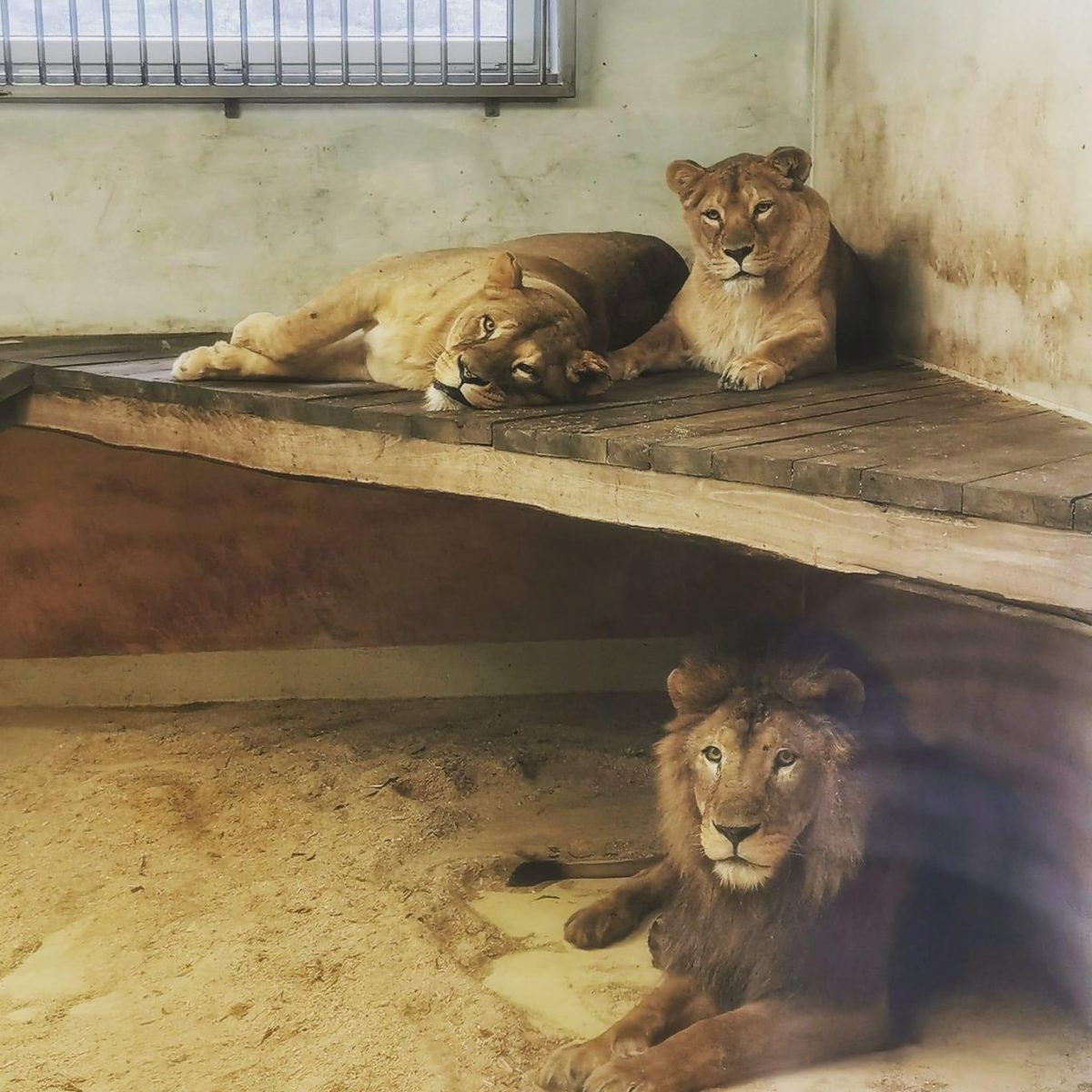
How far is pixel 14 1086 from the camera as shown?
9.87ft

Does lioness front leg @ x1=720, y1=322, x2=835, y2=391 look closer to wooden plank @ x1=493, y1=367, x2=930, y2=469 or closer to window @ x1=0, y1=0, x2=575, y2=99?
wooden plank @ x1=493, y1=367, x2=930, y2=469

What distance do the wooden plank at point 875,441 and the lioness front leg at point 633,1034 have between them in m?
1.18

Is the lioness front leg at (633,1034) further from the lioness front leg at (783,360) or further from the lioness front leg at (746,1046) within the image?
the lioness front leg at (783,360)

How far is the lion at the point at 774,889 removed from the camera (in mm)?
2998

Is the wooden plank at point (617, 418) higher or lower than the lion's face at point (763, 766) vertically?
higher

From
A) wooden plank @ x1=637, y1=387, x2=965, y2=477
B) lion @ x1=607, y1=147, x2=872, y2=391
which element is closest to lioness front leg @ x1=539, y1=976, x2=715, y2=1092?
wooden plank @ x1=637, y1=387, x2=965, y2=477

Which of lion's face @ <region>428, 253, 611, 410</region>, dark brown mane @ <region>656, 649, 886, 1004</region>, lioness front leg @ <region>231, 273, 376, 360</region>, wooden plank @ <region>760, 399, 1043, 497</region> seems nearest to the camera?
wooden plank @ <region>760, 399, 1043, 497</region>

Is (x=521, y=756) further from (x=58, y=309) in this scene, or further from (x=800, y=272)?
(x=58, y=309)

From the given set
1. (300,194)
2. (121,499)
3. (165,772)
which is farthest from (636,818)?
(300,194)

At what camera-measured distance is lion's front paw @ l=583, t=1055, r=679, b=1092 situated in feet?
9.36

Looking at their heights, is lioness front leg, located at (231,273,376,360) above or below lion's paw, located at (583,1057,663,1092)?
above

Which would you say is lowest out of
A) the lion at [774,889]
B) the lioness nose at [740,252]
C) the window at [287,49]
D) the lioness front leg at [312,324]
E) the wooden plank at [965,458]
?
the lion at [774,889]

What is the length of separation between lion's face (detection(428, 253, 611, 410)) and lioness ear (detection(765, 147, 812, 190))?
87 cm

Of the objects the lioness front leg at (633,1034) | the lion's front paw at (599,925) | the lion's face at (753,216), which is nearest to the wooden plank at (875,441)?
the lion's face at (753,216)
